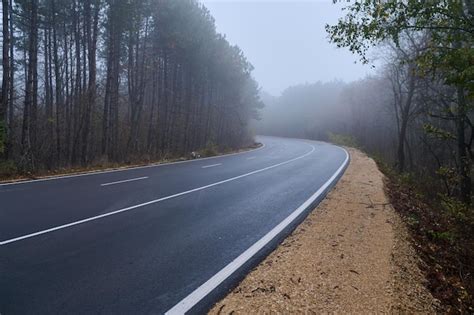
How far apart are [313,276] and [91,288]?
2592 mm

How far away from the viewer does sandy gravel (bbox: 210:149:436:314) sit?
333 centimetres

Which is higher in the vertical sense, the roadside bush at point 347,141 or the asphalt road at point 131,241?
the roadside bush at point 347,141

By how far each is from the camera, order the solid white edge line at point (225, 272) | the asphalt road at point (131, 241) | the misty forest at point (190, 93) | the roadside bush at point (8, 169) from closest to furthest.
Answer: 1. the solid white edge line at point (225, 272)
2. the asphalt road at point (131, 241)
3. the misty forest at point (190, 93)
4. the roadside bush at point (8, 169)

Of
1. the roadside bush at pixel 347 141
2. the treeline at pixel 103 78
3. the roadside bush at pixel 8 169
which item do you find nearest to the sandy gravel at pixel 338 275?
the roadside bush at pixel 8 169

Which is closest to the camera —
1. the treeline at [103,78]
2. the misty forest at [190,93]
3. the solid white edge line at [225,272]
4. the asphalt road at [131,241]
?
the solid white edge line at [225,272]

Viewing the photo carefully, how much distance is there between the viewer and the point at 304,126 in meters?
67.0

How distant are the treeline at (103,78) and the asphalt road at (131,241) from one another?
21.4ft

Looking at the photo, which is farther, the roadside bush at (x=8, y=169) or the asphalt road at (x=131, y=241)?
the roadside bush at (x=8, y=169)

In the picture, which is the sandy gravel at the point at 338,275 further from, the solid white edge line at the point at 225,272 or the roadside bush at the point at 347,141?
the roadside bush at the point at 347,141

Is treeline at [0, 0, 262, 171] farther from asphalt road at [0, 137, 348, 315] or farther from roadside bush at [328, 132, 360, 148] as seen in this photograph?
roadside bush at [328, 132, 360, 148]

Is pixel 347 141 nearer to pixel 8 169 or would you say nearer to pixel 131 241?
pixel 8 169

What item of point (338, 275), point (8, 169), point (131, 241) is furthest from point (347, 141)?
point (131, 241)

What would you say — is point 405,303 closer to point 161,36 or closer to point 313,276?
point 313,276

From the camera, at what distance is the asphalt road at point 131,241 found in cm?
339
